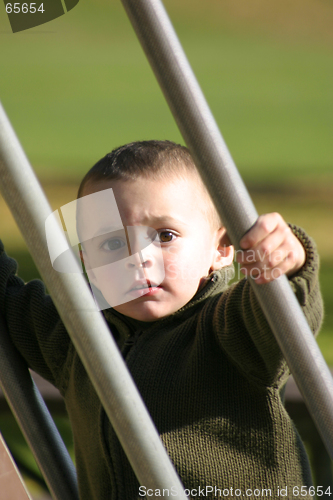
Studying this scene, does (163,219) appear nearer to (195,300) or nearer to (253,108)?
(195,300)

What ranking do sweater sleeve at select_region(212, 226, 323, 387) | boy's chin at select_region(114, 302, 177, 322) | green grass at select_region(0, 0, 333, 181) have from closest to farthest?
sweater sleeve at select_region(212, 226, 323, 387), boy's chin at select_region(114, 302, 177, 322), green grass at select_region(0, 0, 333, 181)

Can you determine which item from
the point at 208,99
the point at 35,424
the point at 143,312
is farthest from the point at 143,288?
the point at 208,99

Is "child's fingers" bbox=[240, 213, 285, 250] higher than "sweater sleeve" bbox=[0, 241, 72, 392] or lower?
higher

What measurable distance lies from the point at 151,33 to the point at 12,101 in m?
1.01

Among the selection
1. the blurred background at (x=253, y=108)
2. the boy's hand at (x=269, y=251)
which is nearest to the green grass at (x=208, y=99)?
the blurred background at (x=253, y=108)

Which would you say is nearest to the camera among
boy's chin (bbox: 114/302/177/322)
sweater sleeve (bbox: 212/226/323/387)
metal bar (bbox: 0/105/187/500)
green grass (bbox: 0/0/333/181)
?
metal bar (bbox: 0/105/187/500)

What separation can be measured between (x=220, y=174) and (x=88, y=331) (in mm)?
82

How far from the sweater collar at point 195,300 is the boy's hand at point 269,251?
5.4 inches

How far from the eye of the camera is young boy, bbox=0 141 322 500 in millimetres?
411

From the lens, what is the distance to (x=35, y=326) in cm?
51

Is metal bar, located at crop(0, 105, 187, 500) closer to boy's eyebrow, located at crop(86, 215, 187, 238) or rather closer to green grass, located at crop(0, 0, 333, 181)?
boy's eyebrow, located at crop(86, 215, 187, 238)

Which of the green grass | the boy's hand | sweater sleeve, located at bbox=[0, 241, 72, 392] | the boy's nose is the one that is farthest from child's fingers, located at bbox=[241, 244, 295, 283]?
the green grass

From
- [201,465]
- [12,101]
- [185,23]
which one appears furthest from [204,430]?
[185,23]

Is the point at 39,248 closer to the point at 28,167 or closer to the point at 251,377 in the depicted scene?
the point at 28,167
